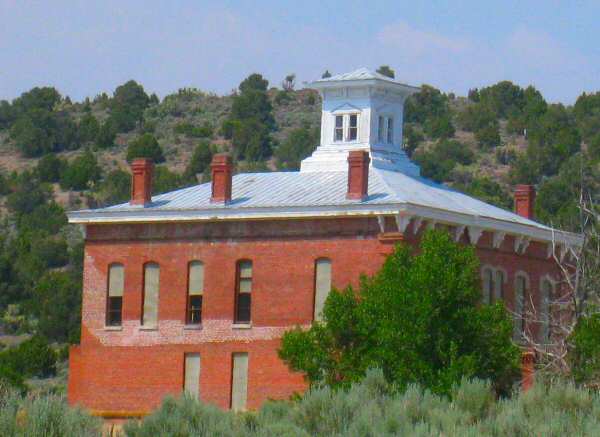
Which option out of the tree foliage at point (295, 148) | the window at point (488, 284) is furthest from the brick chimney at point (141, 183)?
the tree foliage at point (295, 148)

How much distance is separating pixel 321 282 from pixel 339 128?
7.23 meters

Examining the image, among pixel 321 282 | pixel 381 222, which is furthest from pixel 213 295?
pixel 381 222

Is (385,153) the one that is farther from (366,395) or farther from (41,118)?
(41,118)

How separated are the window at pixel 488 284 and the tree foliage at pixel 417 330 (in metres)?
5.34

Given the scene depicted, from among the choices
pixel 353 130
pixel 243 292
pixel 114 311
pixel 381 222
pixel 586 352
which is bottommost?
pixel 114 311

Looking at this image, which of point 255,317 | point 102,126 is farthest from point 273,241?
point 102,126

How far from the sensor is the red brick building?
165 feet

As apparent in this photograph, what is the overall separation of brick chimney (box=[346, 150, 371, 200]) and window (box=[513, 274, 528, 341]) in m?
6.45

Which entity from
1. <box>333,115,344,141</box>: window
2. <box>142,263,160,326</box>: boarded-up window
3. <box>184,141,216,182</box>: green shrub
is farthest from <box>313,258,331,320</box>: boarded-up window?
<box>184,141,216,182</box>: green shrub

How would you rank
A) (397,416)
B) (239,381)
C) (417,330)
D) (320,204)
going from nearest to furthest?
(397,416) < (417,330) < (320,204) < (239,381)

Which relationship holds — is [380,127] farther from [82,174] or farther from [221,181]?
[82,174]

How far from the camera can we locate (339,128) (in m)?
56.2

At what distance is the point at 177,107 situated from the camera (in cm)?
12144

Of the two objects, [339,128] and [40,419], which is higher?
[339,128]
